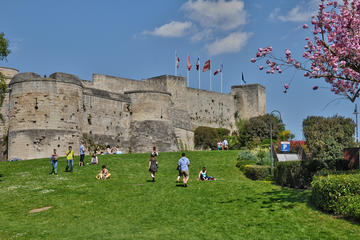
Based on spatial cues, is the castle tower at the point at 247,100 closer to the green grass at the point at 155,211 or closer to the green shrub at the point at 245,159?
the green shrub at the point at 245,159

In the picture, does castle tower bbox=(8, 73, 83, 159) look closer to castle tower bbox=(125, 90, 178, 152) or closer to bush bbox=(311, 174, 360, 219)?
castle tower bbox=(125, 90, 178, 152)

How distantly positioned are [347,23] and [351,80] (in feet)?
6.73

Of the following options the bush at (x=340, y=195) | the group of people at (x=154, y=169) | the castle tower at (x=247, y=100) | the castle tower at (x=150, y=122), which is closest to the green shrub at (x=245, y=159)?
the group of people at (x=154, y=169)

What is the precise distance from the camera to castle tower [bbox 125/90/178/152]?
5325 cm

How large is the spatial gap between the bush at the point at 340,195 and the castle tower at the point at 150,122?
38.0 m

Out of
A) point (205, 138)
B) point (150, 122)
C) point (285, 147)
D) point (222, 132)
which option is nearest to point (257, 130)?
point (222, 132)

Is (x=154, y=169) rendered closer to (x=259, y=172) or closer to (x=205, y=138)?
(x=259, y=172)

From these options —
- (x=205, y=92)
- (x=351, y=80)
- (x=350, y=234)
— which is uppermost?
(x=205, y=92)

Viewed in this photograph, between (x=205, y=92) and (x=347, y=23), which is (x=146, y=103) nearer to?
(x=205, y=92)

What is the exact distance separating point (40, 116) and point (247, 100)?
4698cm

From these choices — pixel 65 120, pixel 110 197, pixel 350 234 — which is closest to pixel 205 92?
pixel 65 120

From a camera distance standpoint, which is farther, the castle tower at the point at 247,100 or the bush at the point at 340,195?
the castle tower at the point at 247,100

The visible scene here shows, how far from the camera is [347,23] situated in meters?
15.8

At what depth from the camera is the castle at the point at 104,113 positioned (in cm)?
4278
